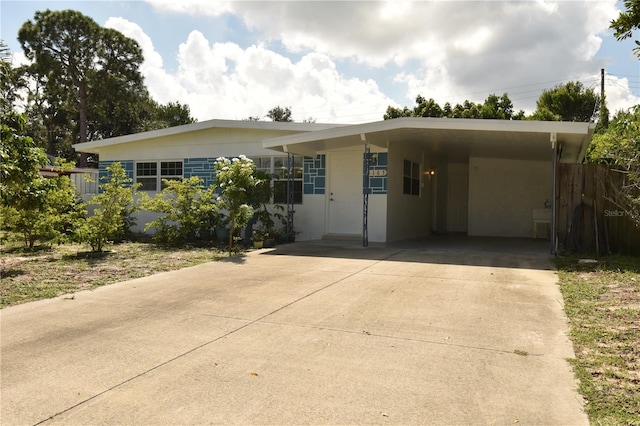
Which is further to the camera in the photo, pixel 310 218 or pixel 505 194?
pixel 505 194

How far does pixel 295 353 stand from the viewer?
13.4 ft

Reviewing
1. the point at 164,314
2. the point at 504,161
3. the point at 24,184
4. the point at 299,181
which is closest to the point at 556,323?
the point at 164,314

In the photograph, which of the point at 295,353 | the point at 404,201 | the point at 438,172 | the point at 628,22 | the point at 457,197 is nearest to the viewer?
the point at 628,22

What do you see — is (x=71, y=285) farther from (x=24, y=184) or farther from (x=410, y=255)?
(x=410, y=255)

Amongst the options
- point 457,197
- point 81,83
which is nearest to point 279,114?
point 81,83

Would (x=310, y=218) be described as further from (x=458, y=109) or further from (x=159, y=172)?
(x=458, y=109)

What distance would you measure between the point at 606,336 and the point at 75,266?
27.3 ft

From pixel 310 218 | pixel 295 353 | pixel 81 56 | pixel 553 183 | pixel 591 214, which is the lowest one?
pixel 295 353

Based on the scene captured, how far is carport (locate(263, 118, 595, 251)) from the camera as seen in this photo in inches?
387

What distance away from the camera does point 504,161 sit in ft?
50.2

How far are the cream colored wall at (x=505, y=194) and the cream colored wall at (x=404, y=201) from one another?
157cm

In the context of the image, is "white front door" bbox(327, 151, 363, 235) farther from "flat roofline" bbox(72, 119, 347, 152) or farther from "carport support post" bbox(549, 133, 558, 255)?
"carport support post" bbox(549, 133, 558, 255)

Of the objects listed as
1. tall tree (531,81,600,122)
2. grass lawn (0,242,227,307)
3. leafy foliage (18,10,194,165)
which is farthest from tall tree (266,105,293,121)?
grass lawn (0,242,227,307)

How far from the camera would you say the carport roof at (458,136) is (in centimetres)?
909
